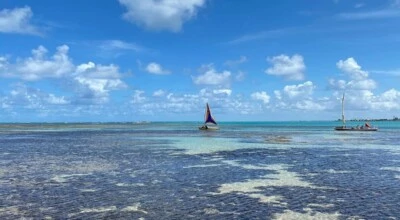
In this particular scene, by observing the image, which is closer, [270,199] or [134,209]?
[134,209]

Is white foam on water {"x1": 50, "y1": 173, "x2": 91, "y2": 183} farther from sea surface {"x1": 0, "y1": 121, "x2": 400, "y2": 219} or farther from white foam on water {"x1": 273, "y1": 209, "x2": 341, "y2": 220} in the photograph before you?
white foam on water {"x1": 273, "y1": 209, "x2": 341, "y2": 220}

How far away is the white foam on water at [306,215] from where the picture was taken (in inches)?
669

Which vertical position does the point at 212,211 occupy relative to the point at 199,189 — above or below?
below

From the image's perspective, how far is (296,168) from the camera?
106ft

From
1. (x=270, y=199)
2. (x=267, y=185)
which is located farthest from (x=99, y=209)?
(x=267, y=185)

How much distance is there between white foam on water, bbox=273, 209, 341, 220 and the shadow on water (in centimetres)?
28

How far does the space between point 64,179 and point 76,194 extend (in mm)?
5508

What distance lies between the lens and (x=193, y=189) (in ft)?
76.5

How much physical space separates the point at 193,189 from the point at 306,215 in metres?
7.68

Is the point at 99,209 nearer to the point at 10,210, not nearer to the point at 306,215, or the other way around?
the point at 10,210

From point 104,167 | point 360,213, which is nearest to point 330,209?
point 360,213

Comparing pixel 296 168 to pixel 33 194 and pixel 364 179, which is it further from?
pixel 33 194

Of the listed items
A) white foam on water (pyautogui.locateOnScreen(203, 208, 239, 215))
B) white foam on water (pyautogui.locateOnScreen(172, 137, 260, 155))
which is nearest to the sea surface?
white foam on water (pyautogui.locateOnScreen(203, 208, 239, 215))

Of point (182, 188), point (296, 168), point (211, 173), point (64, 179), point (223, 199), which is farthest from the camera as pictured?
point (296, 168)
